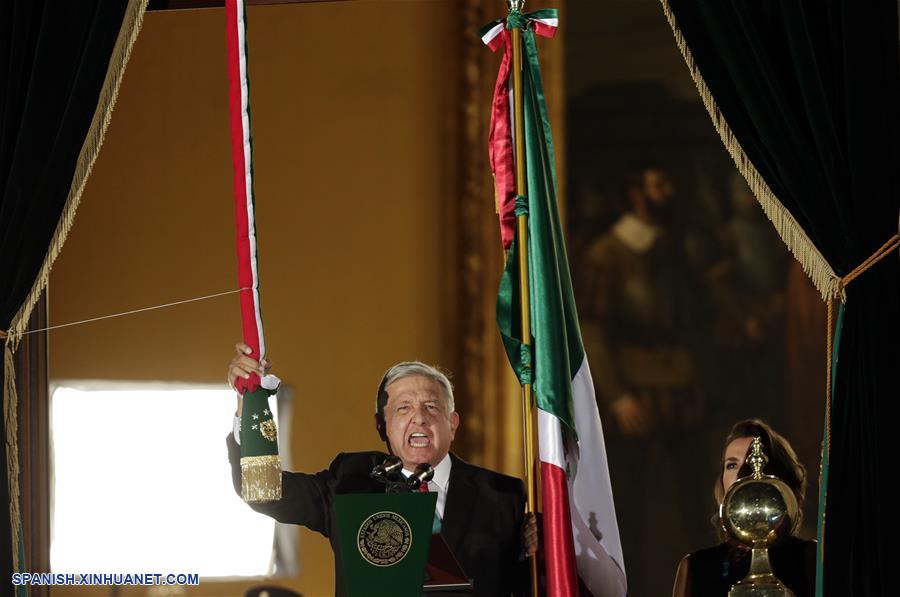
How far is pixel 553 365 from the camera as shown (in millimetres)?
3082

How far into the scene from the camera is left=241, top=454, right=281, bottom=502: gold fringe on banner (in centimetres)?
285

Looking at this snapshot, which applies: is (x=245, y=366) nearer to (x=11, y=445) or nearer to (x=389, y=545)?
(x=389, y=545)

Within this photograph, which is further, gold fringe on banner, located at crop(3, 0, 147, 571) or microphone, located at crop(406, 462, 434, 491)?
gold fringe on banner, located at crop(3, 0, 147, 571)

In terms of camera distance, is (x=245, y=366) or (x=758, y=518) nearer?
(x=758, y=518)

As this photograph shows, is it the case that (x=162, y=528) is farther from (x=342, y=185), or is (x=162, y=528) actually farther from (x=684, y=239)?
(x=684, y=239)

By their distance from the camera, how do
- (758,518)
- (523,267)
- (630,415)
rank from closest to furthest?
(758,518), (523,267), (630,415)

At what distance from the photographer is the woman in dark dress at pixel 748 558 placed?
2.98 m

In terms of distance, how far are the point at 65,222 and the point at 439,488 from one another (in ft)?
4.25

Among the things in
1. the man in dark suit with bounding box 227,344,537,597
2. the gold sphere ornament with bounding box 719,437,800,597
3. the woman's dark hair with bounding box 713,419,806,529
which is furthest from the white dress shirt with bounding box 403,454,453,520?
the gold sphere ornament with bounding box 719,437,800,597

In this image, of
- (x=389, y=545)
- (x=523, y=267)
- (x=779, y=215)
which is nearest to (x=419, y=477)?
(x=389, y=545)

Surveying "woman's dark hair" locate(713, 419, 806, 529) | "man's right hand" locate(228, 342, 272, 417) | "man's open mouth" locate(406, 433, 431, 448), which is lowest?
"woman's dark hair" locate(713, 419, 806, 529)

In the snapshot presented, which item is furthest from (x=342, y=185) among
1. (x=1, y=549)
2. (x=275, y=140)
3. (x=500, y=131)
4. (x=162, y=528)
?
(x=1, y=549)

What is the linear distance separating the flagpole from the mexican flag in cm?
2

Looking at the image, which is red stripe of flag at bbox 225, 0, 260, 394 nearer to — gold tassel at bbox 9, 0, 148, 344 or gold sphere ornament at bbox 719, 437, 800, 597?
gold tassel at bbox 9, 0, 148, 344
